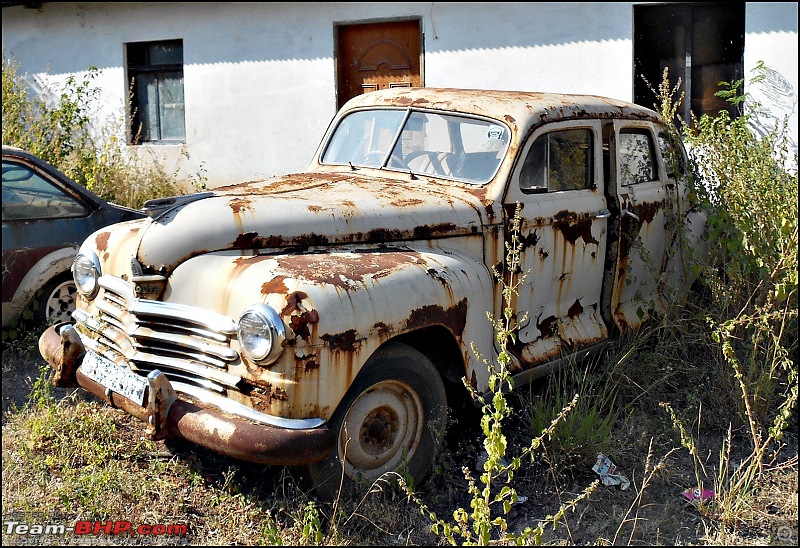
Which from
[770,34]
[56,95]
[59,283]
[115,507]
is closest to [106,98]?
[56,95]

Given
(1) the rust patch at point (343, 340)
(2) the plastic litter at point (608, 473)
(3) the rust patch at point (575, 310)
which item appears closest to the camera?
(1) the rust patch at point (343, 340)

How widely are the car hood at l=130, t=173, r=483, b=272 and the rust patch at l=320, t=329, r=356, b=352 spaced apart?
0.66 meters

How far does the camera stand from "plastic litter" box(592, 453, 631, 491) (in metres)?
3.94

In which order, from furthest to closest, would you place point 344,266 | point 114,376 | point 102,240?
point 102,240, point 114,376, point 344,266

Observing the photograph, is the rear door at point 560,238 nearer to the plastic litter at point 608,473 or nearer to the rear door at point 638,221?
the rear door at point 638,221

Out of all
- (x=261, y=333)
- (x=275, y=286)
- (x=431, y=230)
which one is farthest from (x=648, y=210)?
(x=261, y=333)

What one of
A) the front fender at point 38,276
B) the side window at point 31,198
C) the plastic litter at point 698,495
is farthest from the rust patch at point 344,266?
the side window at point 31,198

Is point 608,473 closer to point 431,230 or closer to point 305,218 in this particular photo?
point 431,230

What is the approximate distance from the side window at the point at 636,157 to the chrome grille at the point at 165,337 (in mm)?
2746

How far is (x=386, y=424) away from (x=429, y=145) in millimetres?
1707

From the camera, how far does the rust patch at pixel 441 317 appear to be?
11.7ft

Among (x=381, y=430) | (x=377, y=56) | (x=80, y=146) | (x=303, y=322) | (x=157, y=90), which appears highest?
(x=377, y=56)

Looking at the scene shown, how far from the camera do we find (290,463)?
10.5 ft

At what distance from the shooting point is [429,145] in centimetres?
467
